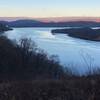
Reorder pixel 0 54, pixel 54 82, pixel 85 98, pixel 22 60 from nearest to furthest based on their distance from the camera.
A: pixel 85 98 < pixel 54 82 < pixel 0 54 < pixel 22 60

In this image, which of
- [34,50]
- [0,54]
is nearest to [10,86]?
[0,54]

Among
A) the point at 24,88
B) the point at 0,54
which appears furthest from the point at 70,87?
the point at 0,54

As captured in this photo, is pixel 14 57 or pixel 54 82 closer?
pixel 54 82

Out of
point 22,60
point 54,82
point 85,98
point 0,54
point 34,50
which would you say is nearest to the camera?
point 85,98

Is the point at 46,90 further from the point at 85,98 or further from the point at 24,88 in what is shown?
the point at 85,98

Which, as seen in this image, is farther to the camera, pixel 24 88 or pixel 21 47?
pixel 21 47

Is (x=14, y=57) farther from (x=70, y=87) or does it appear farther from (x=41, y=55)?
(x=70, y=87)

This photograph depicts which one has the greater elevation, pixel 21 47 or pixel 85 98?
pixel 85 98

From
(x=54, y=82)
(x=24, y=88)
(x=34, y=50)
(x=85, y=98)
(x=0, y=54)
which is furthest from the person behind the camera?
(x=34, y=50)

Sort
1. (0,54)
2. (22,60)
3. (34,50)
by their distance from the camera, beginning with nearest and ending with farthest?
(0,54) → (22,60) → (34,50)
